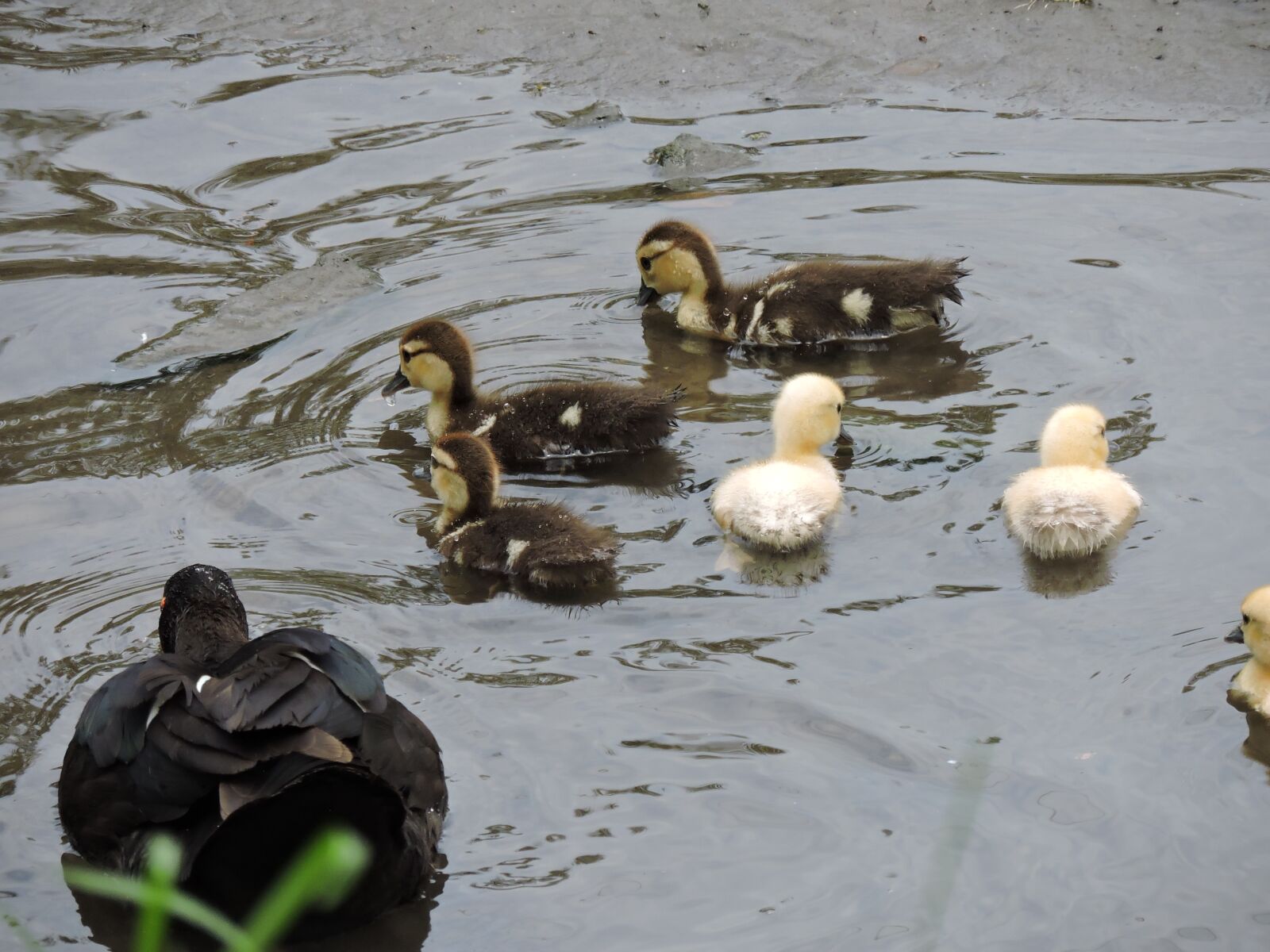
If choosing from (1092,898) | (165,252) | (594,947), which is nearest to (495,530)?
(594,947)

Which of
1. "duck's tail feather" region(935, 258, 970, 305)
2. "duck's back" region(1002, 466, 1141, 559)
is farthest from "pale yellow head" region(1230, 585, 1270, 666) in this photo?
"duck's tail feather" region(935, 258, 970, 305)

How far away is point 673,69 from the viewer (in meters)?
9.39

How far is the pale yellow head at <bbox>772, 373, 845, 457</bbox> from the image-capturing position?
17.8ft

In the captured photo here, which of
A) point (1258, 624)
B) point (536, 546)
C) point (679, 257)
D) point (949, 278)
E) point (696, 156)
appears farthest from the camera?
point (696, 156)

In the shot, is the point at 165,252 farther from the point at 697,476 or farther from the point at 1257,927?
the point at 1257,927

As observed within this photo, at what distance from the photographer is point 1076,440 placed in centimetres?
510

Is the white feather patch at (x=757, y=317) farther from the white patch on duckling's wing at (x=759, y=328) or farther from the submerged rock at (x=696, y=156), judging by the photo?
the submerged rock at (x=696, y=156)

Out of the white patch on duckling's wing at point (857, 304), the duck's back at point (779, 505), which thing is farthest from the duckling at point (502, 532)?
the white patch on duckling's wing at point (857, 304)

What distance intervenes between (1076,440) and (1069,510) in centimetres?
43

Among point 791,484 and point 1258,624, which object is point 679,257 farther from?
point 1258,624

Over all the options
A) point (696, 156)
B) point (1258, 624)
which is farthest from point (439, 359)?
point (1258, 624)

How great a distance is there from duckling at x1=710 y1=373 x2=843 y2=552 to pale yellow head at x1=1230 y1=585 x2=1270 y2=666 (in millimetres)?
1414

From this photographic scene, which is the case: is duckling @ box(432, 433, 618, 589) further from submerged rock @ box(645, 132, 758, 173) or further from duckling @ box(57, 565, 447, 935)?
submerged rock @ box(645, 132, 758, 173)

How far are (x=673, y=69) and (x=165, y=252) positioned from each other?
3360 millimetres
